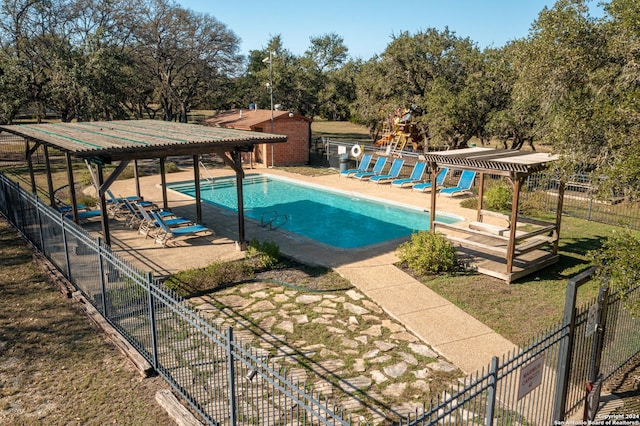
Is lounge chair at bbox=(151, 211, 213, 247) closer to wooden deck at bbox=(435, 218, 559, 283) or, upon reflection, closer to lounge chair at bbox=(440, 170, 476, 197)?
wooden deck at bbox=(435, 218, 559, 283)

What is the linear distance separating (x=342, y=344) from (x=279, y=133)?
833 inches

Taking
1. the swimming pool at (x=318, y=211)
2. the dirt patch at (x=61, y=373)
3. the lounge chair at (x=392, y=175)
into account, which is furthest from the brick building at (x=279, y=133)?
the dirt patch at (x=61, y=373)

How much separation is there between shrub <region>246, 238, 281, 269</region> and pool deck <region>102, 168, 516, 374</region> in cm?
66

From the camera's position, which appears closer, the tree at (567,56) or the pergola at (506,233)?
the tree at (567,56)

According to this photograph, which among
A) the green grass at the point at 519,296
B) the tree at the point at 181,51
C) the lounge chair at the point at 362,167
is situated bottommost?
the green grass at the point at 519,296

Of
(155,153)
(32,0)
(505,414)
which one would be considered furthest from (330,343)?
(32,0)

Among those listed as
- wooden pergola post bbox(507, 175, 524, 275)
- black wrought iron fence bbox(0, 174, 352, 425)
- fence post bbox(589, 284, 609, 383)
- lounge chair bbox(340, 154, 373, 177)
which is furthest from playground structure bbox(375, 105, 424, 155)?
fence post bbox(589, 284, 609, 383)

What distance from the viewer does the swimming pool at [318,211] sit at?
53.8 ft

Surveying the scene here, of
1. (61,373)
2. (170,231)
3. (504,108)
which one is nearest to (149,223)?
(170,231)

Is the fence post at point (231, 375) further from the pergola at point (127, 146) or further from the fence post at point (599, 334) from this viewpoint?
the pergola at point (127, 146)

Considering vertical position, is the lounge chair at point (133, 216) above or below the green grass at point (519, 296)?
above

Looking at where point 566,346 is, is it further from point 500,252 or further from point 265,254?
point 265,254

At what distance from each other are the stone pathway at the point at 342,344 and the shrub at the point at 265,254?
0.98 meters

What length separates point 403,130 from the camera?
29734 millimetres
